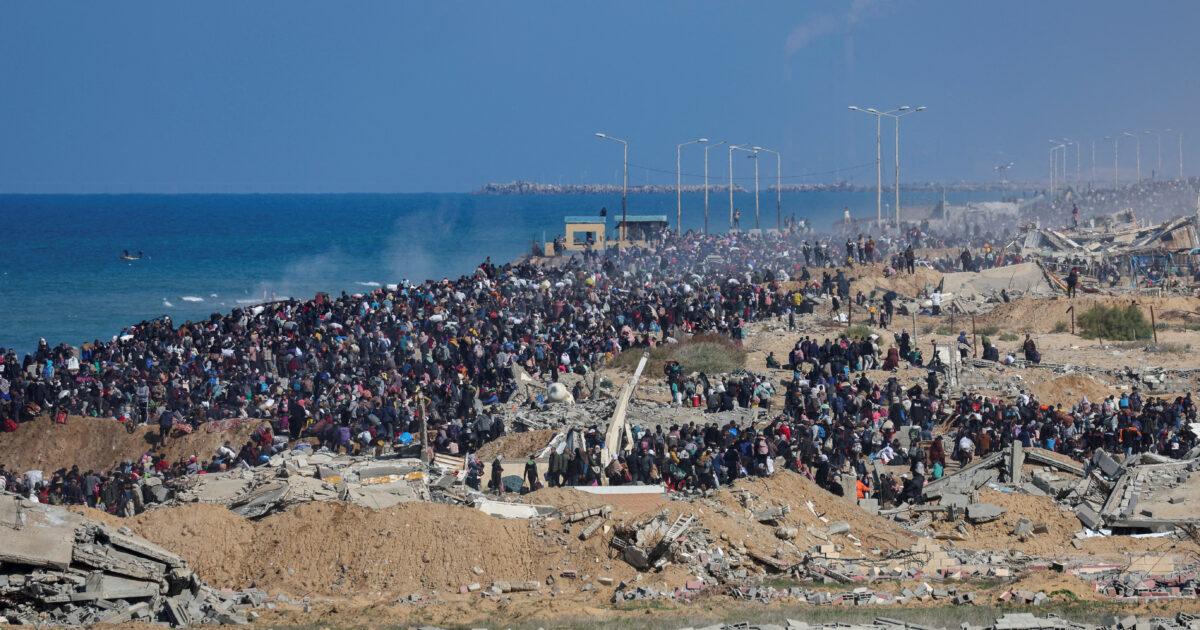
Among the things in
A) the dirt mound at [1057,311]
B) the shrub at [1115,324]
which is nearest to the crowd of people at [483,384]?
the dirt mound at [1057,311]

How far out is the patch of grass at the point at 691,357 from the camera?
27531 mm

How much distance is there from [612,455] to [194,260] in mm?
84834

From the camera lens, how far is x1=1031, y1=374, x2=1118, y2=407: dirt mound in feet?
80.3

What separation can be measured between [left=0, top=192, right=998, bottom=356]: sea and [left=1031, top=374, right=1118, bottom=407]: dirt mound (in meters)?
39.8

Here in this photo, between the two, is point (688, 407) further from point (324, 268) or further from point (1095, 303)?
point (324, 268)

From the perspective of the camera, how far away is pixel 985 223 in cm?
7850

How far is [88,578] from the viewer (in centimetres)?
1327

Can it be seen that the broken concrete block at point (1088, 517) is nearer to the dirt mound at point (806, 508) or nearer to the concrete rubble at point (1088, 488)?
the concrete rubble at point (1088, 488)

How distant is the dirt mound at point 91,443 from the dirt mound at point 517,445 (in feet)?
16.3

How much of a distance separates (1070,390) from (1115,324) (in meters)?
7.35

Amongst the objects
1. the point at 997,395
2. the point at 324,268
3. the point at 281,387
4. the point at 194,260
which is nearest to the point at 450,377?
the point at 281,387

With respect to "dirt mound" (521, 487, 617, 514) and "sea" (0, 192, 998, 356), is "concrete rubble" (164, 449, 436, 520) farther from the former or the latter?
"sea" (0, 192, 998, 356)

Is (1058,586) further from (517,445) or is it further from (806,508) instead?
(517,445)

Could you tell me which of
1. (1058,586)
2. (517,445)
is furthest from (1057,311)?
(1058,586)
